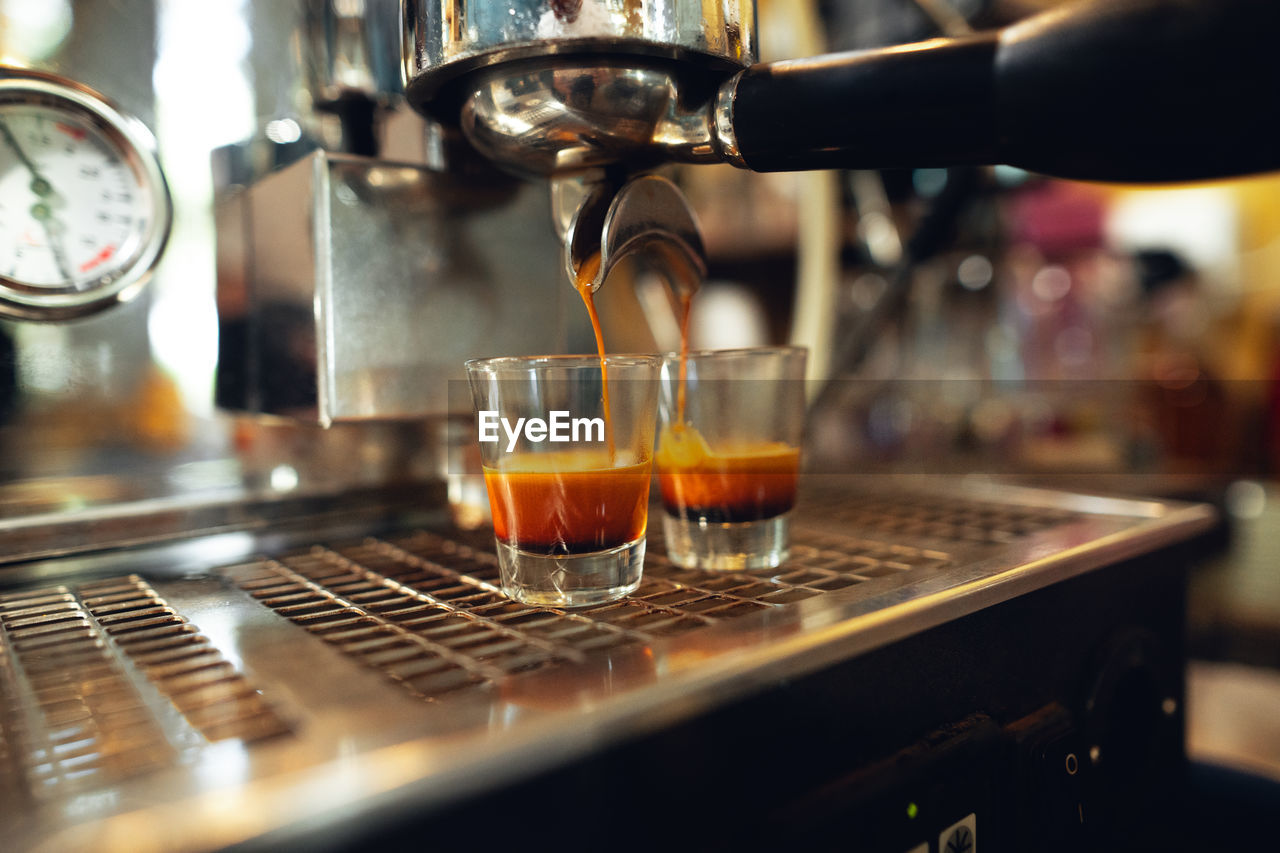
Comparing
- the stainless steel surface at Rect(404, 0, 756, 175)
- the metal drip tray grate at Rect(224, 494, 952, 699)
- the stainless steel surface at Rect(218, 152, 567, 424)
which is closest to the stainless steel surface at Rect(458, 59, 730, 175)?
the stainless steel surface at Rect(404, 0, 756, 175)

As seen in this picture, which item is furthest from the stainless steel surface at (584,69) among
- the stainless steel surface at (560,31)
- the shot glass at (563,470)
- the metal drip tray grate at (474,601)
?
the metal drip tray grate at (474,601)

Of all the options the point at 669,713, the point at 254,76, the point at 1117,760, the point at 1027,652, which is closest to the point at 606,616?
the point at 669,713

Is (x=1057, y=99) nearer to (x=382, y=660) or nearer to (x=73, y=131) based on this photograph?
(x=382, y=660)

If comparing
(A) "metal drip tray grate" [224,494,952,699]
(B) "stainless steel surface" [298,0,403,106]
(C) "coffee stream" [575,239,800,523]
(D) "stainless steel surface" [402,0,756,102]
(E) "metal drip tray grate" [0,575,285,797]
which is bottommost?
(E) "metal drip tray grate" [0,575,285,797]

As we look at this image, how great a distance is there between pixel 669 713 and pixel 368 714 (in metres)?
0.10

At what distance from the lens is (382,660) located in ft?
1.18

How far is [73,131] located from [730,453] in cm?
47

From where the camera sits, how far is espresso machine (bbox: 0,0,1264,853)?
30cm

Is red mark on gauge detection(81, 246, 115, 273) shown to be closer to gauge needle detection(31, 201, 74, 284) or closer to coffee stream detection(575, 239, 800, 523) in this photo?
gauge needle detection(31, 201, 74, 284)

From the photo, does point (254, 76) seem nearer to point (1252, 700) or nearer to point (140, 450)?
point (140, 450)

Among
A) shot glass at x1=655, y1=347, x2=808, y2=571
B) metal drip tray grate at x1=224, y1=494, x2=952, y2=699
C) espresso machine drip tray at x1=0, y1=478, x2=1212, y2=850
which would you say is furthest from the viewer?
shot glass at x1=655, y1=347, x2=808, y2=571

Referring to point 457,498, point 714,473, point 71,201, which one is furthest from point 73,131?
point 714,473

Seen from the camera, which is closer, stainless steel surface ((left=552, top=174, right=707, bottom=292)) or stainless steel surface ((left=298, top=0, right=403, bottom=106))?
stainless steel surface ((left=552, top=174, right=707, bottom=292))

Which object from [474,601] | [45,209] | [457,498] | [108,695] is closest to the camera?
[108,695]
